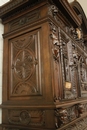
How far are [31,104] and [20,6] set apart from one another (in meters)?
1.15

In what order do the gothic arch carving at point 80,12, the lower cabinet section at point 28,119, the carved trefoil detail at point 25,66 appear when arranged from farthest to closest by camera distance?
the gothic arch carving at point 80,12, the carved trefoil detail at point 25,66, the lower cabinet section at point 28,119

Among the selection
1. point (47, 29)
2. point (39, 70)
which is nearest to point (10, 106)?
point (39, 70)

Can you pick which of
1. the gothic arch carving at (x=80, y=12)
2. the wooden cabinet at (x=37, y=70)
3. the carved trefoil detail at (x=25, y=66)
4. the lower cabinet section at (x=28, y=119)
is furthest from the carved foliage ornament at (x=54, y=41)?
the gothic arch carving at (x=80, y=12)

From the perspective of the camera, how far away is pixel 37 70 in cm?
159

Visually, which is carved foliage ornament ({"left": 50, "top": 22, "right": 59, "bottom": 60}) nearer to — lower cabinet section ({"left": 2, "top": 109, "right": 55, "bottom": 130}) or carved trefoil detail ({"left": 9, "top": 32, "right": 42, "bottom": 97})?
carved trefoil detail ({"left": 9, "top": 32, "right": 42, "bottom": 97})

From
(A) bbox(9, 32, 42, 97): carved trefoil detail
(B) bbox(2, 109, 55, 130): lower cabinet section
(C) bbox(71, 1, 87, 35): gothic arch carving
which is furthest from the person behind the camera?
(C) bbox(71, 1, 87, 35): gothic arch carving

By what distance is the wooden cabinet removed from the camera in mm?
1461

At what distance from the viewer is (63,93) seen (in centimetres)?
162

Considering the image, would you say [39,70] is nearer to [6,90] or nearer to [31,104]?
[31,104]

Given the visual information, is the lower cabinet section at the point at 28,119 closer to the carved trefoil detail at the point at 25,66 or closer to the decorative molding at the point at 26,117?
the decorative molding at the point at 26,117

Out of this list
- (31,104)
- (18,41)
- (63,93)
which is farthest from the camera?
(18,41)

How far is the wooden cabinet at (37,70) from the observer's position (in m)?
1.46

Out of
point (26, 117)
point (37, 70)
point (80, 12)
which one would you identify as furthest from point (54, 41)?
point (80, 12)

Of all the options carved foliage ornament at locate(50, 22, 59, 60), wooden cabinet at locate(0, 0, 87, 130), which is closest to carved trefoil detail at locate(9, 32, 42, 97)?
wooden cabinet at locate(0, 0, 87, 130)
